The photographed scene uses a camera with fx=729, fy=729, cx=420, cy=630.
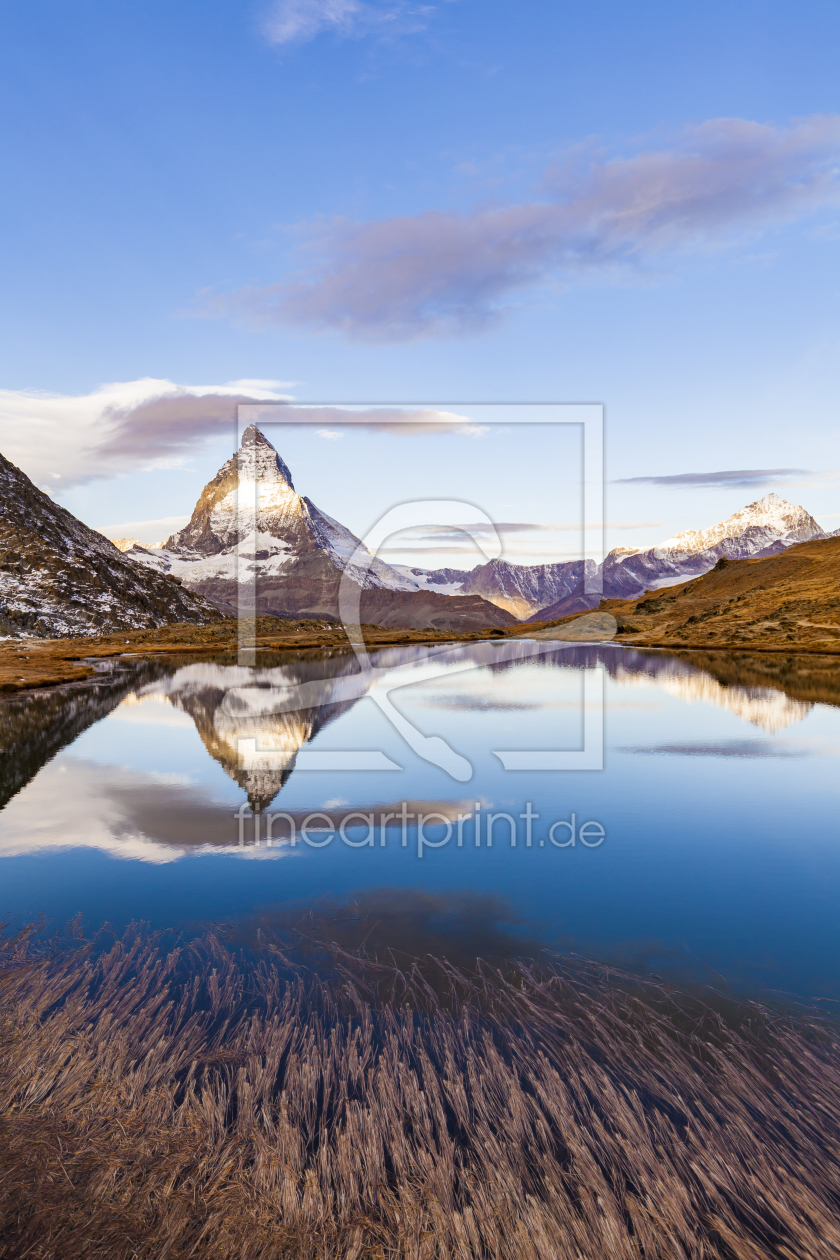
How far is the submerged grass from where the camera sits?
917cm

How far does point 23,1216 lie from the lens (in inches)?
365

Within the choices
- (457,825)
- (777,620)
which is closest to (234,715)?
(457,825)

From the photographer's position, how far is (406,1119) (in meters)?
11.3

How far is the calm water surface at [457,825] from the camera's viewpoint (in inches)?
792

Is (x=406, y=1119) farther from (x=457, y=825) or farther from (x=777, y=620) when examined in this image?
(x=777, y=620)

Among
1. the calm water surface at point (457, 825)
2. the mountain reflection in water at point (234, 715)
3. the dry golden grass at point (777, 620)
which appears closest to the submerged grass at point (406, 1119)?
the calm water surface at point (457, 825)

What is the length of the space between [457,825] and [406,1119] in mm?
18924

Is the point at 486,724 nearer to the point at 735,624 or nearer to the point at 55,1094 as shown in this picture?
the point at 55,1094

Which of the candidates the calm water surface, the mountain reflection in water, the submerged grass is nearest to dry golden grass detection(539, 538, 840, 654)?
the mountain reflection in water

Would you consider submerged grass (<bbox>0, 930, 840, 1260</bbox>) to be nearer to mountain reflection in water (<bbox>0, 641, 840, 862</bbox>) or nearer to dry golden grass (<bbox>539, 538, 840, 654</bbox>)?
mountain reflection in water (<bbox>0, 641, 840, 862</bbox>)

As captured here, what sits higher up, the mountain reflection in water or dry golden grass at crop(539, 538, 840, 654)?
dry golden grass at crop(539, 538, 840, 654)

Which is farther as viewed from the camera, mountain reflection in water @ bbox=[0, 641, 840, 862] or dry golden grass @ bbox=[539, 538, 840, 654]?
dry golden grass @ bbox=[539, 538, 840, 654]

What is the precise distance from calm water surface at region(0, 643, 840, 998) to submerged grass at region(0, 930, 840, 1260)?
3.37m

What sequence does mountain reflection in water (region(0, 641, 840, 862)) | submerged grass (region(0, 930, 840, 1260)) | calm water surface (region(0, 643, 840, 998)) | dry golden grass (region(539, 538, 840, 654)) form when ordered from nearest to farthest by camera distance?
submerged grass (region(0, 930, 840, 1260))
calm water surface (region(0, 643, 840, 998))
mountain reflection in water (region(0, 641, 840, 862))
dry golden grass (region(539, 538, 840, 654))
